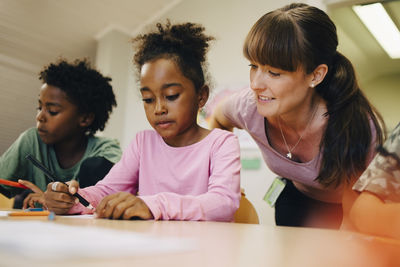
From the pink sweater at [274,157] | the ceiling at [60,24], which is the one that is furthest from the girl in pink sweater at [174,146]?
the ceiling at [60,24]

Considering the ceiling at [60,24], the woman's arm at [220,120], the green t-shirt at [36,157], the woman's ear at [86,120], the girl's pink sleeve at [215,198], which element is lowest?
the girl's pink sleeve at [215,198]

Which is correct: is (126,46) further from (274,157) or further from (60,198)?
(60,198)

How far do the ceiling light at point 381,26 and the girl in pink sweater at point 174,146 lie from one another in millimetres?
1282

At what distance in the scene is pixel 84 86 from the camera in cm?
140

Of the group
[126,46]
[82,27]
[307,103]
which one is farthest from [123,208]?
[126,46]

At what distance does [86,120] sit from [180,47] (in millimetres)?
587

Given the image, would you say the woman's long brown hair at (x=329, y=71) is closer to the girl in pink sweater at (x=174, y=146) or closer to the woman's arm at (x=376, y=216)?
the girl in pink sweater at (x=174, y=146)

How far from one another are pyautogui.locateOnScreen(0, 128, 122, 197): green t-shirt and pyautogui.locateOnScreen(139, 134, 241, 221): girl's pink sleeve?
0.51 meters

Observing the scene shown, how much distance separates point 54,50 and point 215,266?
2050mm

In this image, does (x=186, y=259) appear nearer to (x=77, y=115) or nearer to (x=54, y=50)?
(x=77, y=115)

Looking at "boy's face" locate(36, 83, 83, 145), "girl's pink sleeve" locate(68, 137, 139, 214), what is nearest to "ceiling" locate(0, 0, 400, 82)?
"boy's face" locate(36, 83, 83, 145)

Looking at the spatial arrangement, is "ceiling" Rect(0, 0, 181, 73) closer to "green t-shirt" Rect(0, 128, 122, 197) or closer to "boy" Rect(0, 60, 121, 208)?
"boy" Rect(0, 60, 121, 208)

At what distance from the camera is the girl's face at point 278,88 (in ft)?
2.71

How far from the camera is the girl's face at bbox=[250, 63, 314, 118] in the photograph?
2.71 feet
